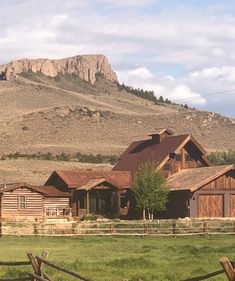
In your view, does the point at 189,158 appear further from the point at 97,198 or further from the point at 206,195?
the point at 97,198

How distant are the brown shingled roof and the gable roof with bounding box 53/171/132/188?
7.06 feet

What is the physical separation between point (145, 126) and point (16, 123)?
2570 cm

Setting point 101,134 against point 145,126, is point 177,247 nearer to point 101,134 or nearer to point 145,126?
point 101,134

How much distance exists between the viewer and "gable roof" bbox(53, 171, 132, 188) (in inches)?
2151

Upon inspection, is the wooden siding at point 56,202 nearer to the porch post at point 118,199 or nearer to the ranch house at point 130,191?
the ranch house at point 130,191

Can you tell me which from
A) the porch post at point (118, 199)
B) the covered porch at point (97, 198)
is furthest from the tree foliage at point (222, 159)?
the porch post at point (118, 199)

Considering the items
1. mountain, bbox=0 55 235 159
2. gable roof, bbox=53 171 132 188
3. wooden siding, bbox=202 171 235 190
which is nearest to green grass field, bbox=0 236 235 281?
wooden siding, bbox=202 171 235 190

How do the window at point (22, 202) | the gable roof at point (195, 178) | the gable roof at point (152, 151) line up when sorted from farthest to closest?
the gable roof at point (152, 151) < the window at point (22, 202) < the gable roof at point (195, 178)

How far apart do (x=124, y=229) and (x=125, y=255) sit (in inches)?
400

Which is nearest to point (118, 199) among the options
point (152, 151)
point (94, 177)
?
point (94, 177)

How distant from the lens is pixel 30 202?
52.5 metres

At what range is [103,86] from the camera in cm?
19788

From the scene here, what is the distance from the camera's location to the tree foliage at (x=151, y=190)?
50312mm

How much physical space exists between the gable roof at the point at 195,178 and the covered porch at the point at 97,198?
186 inches
